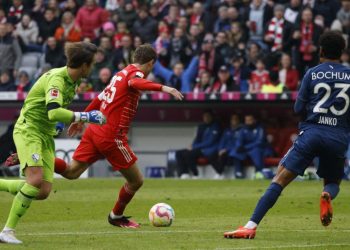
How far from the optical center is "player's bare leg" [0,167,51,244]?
9.41m

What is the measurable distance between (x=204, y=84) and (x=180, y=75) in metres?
0.67

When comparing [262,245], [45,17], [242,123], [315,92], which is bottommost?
[242,123]

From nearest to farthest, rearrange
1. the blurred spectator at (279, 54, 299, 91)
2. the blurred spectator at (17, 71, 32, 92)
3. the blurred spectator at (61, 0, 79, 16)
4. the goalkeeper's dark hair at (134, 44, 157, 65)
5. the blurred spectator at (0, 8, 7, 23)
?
the goalkeeper's dark hair at (134, 44, 157, 65) → the blurred spectator at (279, 54, 299, 91) → the blurred spectator at (17, 71, 32, 92) → the blurred spectator at (61, 0, 79, 16) → the blurred spectator at (0, 8, 7, 23)

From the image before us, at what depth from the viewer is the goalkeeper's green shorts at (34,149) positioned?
31.5 ft

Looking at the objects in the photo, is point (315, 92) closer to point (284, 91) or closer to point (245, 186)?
point (245, 186)

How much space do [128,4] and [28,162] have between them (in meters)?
17.0

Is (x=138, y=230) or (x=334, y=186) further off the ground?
(x=334, y=186)

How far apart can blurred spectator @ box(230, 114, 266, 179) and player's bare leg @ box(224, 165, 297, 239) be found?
512 inches

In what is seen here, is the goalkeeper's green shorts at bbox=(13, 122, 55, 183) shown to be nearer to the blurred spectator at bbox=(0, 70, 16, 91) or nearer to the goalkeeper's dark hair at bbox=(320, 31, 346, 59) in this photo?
the goalkeeper's dark hair at bbox=(320, 31, 346, 59)

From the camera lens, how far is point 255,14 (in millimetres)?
24516

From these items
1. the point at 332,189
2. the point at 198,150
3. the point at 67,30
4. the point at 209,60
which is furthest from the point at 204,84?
the point at 332,189

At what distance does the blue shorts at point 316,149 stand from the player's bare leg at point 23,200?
99.2 inches

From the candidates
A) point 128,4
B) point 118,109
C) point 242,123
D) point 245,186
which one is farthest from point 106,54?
point 118,109

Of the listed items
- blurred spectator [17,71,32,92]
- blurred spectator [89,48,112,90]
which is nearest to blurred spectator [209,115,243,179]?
blurred spectator [89,48,112,90]
